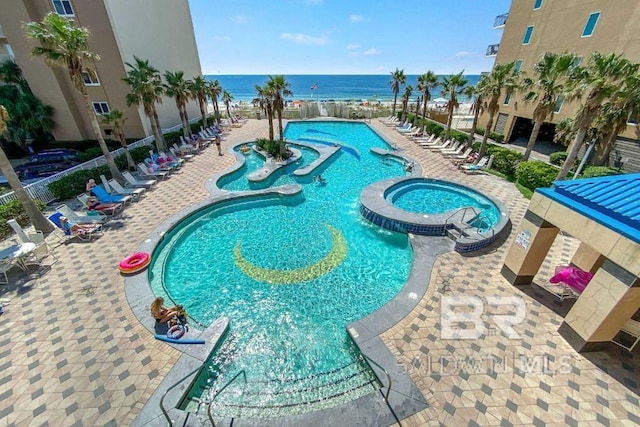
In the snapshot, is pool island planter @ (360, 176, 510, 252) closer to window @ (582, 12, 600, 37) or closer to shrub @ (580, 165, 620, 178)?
shrub @ (580, 165, 620, 178)

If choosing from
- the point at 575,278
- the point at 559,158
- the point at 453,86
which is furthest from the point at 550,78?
the point at 575,278

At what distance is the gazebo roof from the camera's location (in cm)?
613

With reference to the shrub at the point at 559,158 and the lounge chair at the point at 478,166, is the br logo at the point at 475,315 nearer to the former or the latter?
the lounge chair at the point at 478,166

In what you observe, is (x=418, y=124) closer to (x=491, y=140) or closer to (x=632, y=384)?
(x=491, y=140)

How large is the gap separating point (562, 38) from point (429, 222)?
72.9 ft

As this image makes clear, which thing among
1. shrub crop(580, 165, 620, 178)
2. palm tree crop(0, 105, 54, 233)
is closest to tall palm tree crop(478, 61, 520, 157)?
shrub crop(580, 165, 620, 178)

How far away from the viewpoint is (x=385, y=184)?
1719 centimetres

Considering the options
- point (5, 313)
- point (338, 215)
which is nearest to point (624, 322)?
point (338, 215)

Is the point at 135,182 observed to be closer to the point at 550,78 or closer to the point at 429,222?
the point at 429,222

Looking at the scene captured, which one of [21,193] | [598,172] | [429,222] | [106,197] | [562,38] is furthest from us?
[562,38]

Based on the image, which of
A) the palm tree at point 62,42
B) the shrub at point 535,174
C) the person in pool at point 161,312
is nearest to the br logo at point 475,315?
the person in pool at point 161,312

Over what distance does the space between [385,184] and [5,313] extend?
57.6 feet

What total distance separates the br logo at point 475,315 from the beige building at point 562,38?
1746 centimetres

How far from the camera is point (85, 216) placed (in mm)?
12992
